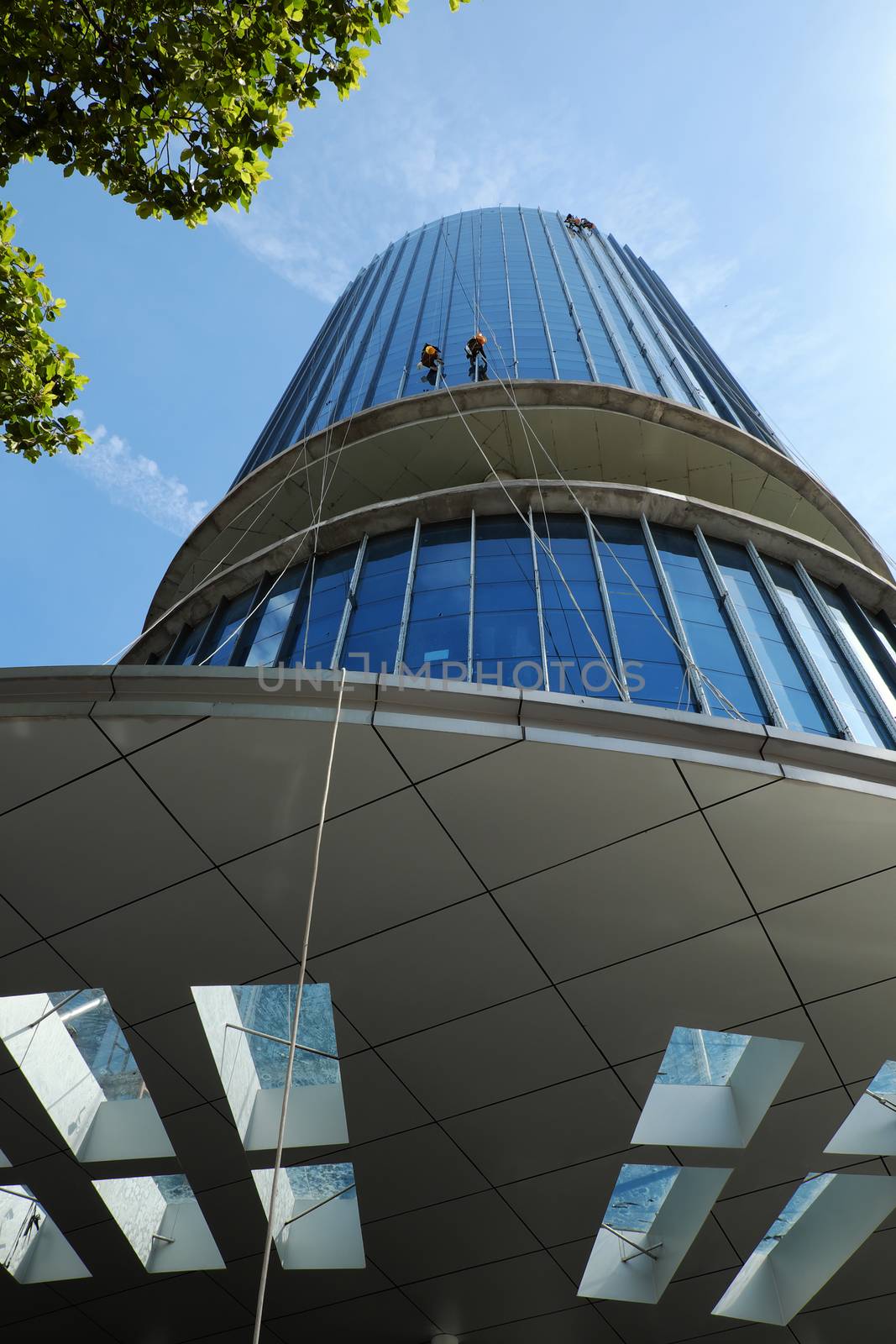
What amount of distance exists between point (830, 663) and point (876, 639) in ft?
6.18

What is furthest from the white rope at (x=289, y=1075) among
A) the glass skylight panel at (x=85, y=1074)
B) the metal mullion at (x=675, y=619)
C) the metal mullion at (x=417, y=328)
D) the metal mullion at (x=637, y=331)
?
the metal mullion at (x=637, y=331)

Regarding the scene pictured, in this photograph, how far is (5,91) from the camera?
686 centimetres

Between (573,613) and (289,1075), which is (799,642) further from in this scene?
(289,1075)

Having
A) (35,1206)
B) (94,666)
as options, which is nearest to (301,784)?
(94,666)

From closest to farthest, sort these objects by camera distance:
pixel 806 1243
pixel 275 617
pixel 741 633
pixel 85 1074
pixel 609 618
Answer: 1. pixel 85 1074
2. pixel 806 1243
3. pixel 609 618
4. pixel 741 633
5. pixel 275 617

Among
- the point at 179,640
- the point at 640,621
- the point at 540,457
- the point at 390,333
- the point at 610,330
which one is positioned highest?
the point at 390,333

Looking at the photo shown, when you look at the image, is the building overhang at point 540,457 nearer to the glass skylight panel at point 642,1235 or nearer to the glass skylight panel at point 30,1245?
the glass skylight panel at point 642,1235

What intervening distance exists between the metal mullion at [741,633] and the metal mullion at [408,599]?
4.07 m

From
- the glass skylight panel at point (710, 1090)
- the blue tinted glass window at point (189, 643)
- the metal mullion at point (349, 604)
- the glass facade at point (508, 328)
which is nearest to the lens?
the glass skylight panel at point (710, 1090)

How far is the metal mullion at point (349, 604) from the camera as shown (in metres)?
13.1

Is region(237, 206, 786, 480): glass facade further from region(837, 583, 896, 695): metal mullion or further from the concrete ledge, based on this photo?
the concrete ledge

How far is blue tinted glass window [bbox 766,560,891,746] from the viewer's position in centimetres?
1280

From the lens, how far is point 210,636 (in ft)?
52.3

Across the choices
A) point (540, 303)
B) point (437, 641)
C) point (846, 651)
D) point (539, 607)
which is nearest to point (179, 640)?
point (437, 641)
